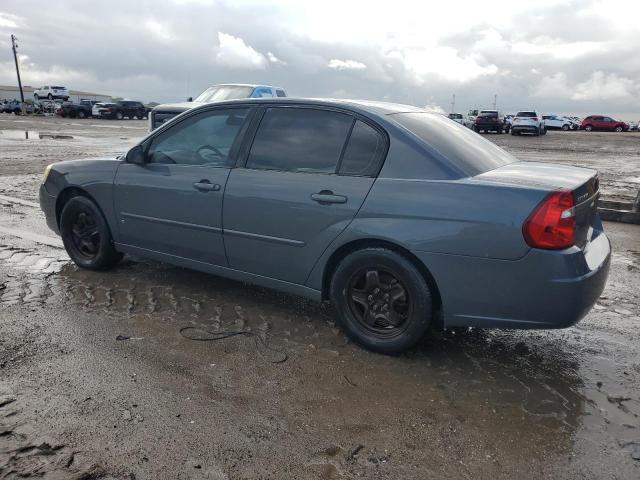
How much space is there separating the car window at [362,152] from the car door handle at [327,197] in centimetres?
17

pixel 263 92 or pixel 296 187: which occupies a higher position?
pixel 263 92

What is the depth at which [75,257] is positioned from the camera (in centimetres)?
529

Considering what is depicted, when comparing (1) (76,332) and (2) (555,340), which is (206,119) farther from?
(2) (555,340)

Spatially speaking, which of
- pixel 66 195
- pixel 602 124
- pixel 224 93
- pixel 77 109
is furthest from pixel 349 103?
pixel 602 124

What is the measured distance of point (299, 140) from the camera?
396cm

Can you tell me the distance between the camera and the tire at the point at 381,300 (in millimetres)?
3434

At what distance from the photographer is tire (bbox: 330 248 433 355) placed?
3434 mm

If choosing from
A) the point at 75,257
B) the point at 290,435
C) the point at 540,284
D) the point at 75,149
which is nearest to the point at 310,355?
the point at 290,435

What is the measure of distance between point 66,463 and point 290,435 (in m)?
1.04

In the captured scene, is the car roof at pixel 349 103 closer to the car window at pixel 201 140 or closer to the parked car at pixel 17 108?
the car window at pixel 201 140

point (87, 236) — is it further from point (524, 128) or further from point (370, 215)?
point (524, 128)

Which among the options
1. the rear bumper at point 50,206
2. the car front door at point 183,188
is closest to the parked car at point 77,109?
the rear bumper at point 50,206

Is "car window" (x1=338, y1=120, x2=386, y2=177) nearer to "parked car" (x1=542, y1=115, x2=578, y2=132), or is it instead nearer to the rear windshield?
the rear windshield

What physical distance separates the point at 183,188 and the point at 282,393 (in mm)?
1963
